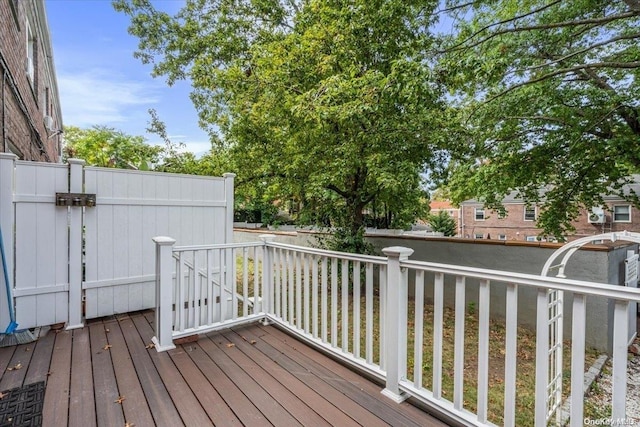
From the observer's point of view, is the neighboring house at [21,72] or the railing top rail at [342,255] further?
the neighboring house at [21,72]

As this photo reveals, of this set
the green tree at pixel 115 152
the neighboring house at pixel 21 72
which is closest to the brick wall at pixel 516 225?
the green tree at pixel 115 152

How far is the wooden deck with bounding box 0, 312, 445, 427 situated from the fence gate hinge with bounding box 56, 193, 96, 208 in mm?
1340

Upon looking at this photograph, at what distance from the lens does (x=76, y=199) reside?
323 centimetres

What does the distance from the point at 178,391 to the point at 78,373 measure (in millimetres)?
903

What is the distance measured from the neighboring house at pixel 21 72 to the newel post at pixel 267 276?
3.00m

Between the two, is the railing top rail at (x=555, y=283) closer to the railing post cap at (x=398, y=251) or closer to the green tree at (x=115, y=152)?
the railing post cap at (x=398, y=251)

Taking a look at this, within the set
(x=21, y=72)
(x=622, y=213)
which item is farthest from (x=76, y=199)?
(x=622, y=213)

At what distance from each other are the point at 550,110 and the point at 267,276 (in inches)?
221

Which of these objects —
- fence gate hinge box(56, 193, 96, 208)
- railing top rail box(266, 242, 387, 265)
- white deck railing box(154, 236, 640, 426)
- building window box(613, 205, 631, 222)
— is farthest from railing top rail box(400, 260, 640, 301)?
building window box(613, 205, 631, 222)

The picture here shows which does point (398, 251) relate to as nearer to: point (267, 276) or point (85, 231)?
point (267, 276)

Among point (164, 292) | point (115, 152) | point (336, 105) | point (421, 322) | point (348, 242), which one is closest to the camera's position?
point (421, 322)

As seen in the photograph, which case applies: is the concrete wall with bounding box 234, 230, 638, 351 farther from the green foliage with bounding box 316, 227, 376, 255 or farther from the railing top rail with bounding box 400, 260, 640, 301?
→ the railing top rail with bounding box 400, 260, 640, 301

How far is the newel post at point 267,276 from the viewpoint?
346cm

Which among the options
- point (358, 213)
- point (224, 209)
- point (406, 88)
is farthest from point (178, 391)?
point (358, 213)
